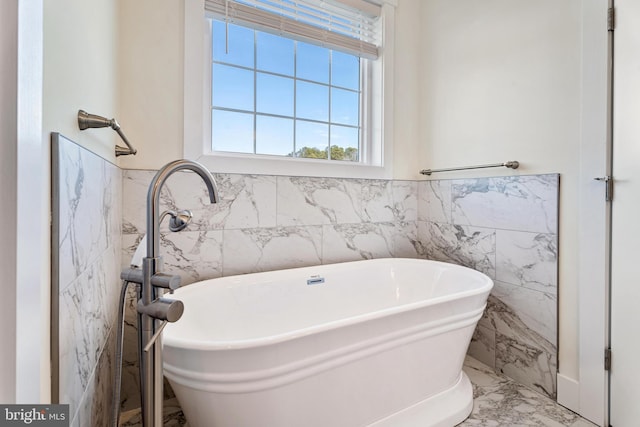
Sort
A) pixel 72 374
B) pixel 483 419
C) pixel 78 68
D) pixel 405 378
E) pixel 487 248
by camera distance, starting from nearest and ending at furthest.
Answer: pixel 72 374
pixel 78 68
pixel 405 378
pixel 483 419
pixel 487 248

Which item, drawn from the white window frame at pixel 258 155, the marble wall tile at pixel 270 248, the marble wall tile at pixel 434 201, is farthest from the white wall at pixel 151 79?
the marble wall tile at pixel 434 201

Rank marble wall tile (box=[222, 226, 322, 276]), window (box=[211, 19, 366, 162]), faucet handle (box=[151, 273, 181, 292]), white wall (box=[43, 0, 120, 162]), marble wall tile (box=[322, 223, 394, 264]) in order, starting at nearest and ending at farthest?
white wall (box=[43, 0, 120, 162]) → faucet handle (box=[151, 273, 181, 292]) → marble wall tile (box=[222, 226, 322, 276]) → window (box=[211, 19, 366, 162]) → marble wall tile (box=[322, 223, 394, 264])

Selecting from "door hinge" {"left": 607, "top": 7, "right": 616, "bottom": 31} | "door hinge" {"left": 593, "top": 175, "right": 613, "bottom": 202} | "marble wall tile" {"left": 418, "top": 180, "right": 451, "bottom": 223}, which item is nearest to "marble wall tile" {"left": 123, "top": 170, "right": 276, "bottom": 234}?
"marble wall tile" {"left": 418, "top": 180, "right": 451, "bottom": 223}

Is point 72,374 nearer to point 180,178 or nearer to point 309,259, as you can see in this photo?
point 180,178

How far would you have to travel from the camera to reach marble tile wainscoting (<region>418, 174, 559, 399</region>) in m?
1.74

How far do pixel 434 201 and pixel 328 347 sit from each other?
5.40 ft

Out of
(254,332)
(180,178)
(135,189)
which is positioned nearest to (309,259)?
(254,332)

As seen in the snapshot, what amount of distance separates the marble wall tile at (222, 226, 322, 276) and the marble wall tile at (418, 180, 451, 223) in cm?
91

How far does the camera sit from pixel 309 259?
214 centimetres

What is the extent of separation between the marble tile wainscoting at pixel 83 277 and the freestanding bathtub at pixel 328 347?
0.73 feet

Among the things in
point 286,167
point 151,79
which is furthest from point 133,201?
point 286,167

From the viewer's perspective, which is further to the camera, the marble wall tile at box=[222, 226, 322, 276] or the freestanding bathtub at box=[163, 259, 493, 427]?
the marble wall tile at box=[222, 226, 322, 276]

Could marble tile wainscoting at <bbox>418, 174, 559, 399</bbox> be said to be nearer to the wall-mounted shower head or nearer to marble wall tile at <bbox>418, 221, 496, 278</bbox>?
marble wall tile at <bbox>418, 221, 496, 278</bbox>

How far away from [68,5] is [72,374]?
3.03 feet
